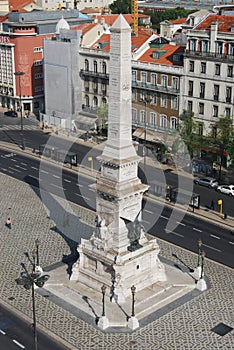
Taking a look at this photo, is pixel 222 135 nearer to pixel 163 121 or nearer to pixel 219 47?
pixel 219 47

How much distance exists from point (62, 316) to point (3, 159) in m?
47.0

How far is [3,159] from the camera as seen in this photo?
91.0 meters

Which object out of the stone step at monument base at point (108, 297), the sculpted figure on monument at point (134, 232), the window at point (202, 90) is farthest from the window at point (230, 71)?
the sculpted figure on monument at point (134, 232)

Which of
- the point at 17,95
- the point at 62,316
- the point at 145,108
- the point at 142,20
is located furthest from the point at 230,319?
the point at 142,20

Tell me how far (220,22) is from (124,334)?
54.8 metres

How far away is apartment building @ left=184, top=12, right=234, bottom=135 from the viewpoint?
83750 mm

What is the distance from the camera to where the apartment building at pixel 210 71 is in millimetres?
83750

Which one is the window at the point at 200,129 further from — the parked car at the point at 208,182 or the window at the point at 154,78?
the window at the point at 154,78

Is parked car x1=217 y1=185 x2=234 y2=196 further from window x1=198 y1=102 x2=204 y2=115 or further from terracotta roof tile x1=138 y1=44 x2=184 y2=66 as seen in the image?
terracotta roof tile x1=138 y1=44 x2=184 y2=66

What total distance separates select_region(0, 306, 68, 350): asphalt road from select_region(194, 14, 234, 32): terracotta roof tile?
5412cm

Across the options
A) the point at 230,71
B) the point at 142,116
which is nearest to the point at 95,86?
the point at 142,116

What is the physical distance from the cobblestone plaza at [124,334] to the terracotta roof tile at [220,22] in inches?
1488

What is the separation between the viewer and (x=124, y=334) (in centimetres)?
4572

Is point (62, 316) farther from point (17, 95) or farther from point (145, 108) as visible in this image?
point (17, 95)
